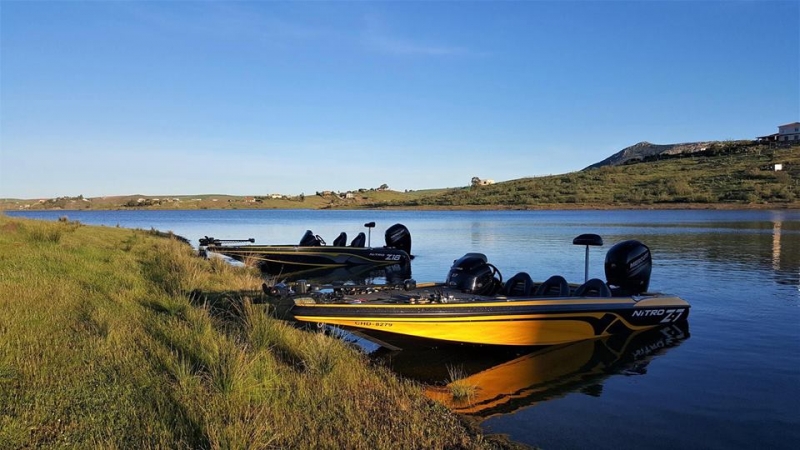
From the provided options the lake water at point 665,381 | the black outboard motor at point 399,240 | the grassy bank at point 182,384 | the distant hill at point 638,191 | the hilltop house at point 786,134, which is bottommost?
the lake water at point 665,381

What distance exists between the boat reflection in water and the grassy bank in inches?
34.8

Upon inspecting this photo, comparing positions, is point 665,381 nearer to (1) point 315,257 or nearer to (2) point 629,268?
(2) point 629,268

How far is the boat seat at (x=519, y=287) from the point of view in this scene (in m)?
11.0

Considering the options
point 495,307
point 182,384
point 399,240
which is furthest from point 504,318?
point 399,240

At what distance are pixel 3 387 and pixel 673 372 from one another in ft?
28.4

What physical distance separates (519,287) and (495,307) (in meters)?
2.09

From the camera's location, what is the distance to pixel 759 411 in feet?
23.7

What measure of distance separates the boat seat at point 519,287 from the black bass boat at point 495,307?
2 cm

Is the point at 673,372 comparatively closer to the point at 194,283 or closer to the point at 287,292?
the point at 287,292

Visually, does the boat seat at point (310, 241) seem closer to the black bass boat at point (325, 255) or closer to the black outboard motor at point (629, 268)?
the black bass boat at point (325, 255)

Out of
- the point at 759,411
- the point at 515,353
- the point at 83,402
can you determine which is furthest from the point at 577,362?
the point at 83,402

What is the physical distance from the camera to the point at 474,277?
1101cm

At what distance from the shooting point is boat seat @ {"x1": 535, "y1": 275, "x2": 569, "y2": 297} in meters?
10.6

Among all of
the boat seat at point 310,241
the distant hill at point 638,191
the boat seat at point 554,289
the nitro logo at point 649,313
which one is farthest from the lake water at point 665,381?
the distant hill at point 638,191
